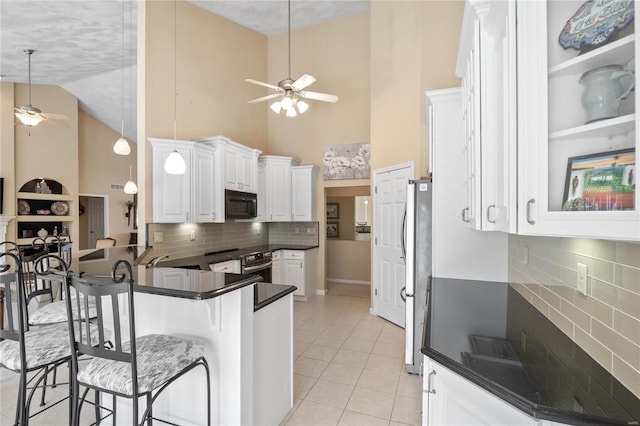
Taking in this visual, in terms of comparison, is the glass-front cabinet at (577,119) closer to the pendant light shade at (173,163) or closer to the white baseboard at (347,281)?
the pendant light shade at (173,163)

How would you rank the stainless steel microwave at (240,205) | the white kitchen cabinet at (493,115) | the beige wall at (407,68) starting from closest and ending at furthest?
the white kitchen cabinet at (493,115), the beige wall at (407,68), the stainless steel microwave at (240,205)

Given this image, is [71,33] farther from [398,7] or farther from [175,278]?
[175,278]

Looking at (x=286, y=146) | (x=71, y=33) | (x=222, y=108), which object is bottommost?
(x=286, y=146)

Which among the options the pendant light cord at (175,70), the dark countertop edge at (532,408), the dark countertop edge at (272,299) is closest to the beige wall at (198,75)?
the pendant light cord at (175,70)

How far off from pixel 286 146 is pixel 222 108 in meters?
1.42

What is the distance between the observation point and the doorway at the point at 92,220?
27.9ft

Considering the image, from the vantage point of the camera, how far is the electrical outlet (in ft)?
3.81

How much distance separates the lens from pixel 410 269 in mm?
2613

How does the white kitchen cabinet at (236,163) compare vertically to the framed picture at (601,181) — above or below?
above

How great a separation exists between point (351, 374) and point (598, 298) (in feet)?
7.25

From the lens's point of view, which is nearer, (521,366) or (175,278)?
(521,366)

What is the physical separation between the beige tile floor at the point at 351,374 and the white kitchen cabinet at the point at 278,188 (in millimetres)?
1769

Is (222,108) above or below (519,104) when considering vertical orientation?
above

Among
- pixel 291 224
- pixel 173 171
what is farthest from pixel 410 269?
pixel 291 224
